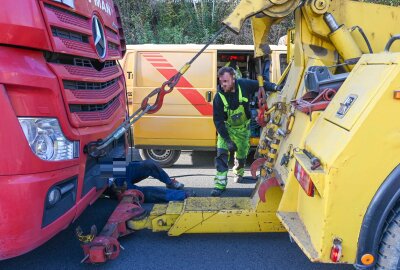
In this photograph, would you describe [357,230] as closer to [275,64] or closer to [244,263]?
[244,263]

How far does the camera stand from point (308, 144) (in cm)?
228

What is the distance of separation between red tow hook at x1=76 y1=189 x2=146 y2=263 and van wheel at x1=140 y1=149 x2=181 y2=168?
2.61 m

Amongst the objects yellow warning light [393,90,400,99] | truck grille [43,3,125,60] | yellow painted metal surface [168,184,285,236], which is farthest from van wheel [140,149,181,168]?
yellow warning light [393,90,400,99]

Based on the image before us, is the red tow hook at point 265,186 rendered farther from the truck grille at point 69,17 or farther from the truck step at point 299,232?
the truck grille at point 69,17

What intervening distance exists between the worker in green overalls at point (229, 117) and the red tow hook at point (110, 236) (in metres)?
1.43

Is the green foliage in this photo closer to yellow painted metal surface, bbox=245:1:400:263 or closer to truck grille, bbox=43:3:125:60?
truck grille, bbox=43:3:125:60

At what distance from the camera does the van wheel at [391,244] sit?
198 centimetres

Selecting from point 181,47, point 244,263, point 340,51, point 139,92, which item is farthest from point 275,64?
point 244,263

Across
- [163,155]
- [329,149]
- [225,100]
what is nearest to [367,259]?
[329,149]

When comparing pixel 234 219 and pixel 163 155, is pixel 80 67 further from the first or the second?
pixel 163 155

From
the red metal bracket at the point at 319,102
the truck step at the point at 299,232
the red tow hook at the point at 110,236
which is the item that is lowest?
the red tow hook at the point at 110,236

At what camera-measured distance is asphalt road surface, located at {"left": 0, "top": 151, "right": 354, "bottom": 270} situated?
2.90 metres

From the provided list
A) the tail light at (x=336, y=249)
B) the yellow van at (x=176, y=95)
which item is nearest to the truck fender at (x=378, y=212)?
the tail light at (x=336, y=249)

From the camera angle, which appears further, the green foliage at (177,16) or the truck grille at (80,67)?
the green foliage at (177,16)
